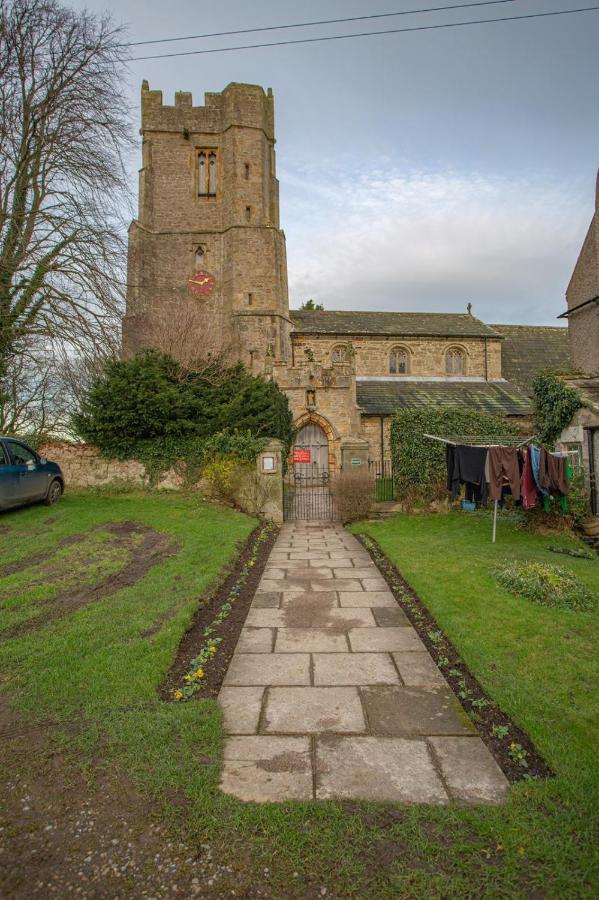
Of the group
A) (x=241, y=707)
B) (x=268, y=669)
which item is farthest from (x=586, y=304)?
(x=241, y=707)

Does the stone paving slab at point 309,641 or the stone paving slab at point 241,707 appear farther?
the stone paving slab at point 309,641

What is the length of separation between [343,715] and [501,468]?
6864 mm

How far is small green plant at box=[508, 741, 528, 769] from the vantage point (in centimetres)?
276

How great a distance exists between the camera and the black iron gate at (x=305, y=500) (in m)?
14.3

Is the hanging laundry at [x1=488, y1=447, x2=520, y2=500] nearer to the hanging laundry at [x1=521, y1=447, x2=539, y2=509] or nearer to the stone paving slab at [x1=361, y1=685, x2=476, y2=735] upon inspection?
the hanging laundry at [x1=521, y1=447, x2=539, y2=509]

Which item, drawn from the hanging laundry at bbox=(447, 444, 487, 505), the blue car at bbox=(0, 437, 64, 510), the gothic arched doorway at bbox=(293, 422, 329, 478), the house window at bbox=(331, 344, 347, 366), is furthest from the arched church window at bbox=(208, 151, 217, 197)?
the hanging laundry at bbox=(447, 444, 487, 505)

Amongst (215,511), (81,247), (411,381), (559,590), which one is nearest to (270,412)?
(215,511)

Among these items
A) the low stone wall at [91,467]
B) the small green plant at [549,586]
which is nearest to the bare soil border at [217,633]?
the small green plant at [549,586]

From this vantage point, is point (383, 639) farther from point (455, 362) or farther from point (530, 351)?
point (530, 351)

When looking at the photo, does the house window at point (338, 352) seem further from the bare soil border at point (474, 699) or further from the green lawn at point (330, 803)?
the bare soil border at point (474, 699)

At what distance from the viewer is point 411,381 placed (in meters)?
27.1

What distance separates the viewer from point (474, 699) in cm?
351

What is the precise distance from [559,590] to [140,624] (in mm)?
4884

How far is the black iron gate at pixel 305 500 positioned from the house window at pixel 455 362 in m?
12.1
